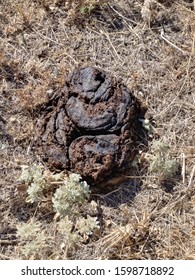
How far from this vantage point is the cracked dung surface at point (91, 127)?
12.2 feet

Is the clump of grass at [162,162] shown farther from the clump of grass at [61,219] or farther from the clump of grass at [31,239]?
the clump of grass at [31,239]

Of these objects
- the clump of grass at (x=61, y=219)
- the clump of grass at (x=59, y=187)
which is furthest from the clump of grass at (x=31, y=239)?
the clump of grass at (x=59, y=187)

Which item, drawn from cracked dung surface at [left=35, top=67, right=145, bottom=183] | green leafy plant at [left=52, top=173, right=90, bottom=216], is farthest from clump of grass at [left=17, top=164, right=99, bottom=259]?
cracked dung surface at [left=35, top=67, right=145, bottom=183]

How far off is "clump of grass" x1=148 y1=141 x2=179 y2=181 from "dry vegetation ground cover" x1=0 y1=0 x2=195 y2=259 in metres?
0.02

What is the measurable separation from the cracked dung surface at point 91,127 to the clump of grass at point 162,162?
16cm

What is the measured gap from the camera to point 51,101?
398 centimetres

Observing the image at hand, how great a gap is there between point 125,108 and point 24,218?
107 centimetres

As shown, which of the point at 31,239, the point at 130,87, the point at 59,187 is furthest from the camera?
the point at 130,87

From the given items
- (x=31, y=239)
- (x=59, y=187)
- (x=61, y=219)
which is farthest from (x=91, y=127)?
Answer: (x=31, y=239)

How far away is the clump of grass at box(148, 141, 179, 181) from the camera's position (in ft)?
12.3

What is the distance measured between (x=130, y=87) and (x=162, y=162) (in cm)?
70

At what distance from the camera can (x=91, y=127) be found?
376 cm

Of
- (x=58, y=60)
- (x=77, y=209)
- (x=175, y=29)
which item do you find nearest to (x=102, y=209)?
(x=77, y=209)

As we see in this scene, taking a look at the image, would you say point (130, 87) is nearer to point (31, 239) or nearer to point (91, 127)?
point (91, 127)
